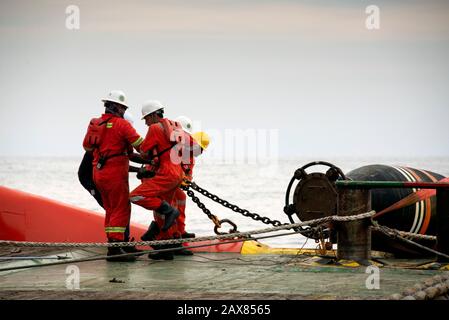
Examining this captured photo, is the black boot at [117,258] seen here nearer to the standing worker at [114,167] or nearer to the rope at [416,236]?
the standing worker at [114,167]

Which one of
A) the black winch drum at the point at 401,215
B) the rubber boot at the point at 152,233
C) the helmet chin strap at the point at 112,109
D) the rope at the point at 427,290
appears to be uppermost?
the helmet chin strap at the point at 112,109

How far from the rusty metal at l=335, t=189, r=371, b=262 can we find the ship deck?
0.15 meters

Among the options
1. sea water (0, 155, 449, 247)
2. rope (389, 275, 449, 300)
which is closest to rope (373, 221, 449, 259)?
rope (389, 275, 449, 300)

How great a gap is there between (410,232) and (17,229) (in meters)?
4.55

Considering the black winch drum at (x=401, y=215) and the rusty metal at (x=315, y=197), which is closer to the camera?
the black winch drum at (x=401, y=215)

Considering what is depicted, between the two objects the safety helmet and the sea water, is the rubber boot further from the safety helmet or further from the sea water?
the sea water

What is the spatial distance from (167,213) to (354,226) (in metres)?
2.00

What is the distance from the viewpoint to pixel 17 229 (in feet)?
34.5

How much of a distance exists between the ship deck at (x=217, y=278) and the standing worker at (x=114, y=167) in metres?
0.42

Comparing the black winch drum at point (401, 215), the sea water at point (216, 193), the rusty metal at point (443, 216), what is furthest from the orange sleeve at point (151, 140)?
the sea water at point (216, 193)

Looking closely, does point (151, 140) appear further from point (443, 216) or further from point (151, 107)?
point (443, 216)

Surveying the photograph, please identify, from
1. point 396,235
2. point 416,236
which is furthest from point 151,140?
point 416,236

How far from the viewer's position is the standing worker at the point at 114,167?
9094mm
